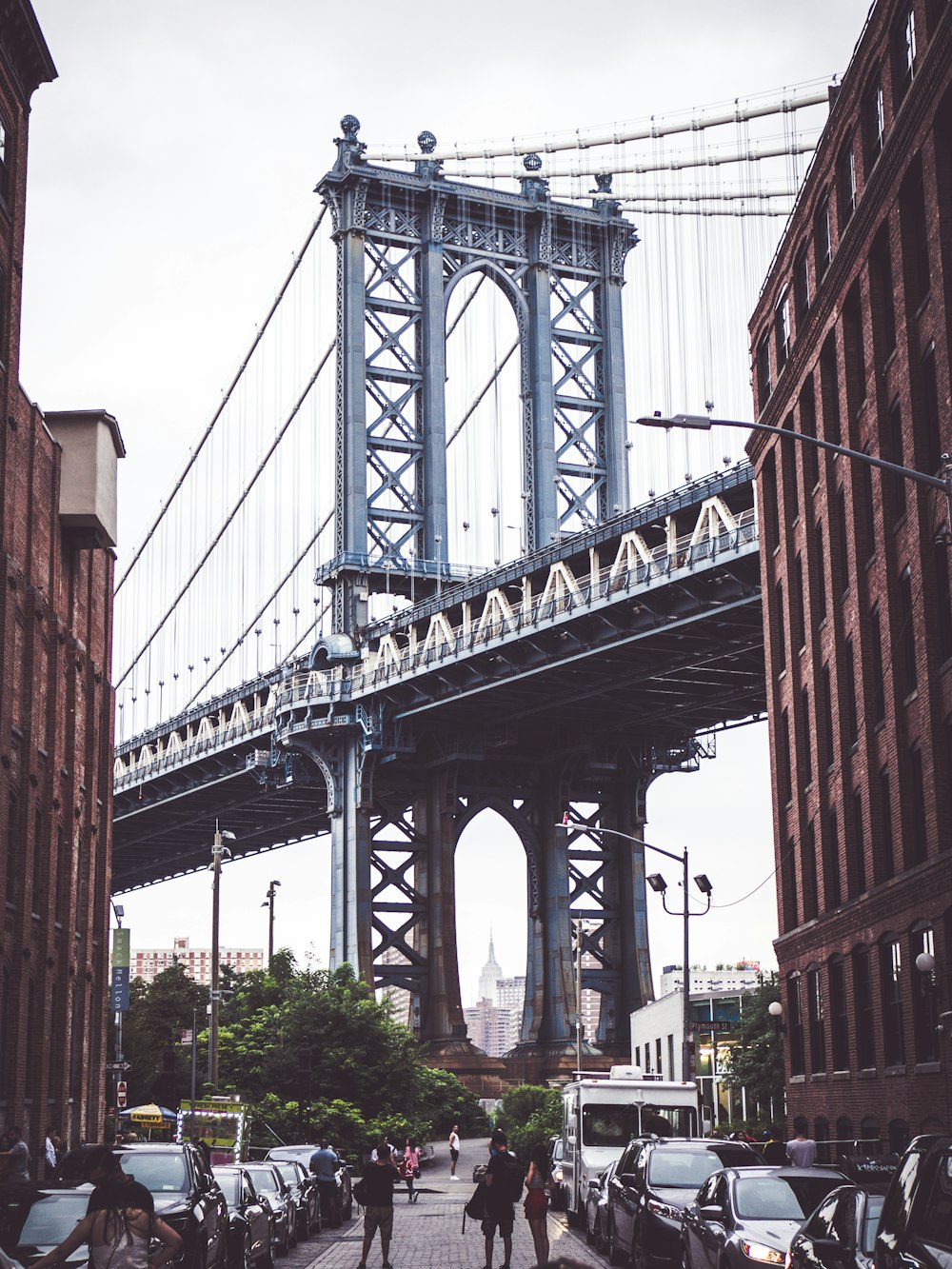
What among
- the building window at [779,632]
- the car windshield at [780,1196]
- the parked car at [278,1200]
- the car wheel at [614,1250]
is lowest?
the car wheel at [614,1250]

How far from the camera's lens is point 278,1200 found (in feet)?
99.8

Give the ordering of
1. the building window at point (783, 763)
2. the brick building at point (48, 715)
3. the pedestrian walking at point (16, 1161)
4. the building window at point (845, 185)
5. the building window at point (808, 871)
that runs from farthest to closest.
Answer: the building window at point (783, 763), the building window at point (808, 871), the building window at point (845, 185), the brick building at point (48, 715), the pedestrian walking at point (16, 1161)

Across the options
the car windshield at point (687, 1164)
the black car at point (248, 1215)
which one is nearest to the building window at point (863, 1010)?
the car windshield at point (687, 1164)

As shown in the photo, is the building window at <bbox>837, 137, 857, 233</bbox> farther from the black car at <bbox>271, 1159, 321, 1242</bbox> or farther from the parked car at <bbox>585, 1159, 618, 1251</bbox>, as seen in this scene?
the black car at <bbox>271, 1159, 321, 1242</bbox>

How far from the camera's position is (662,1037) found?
7488 cm

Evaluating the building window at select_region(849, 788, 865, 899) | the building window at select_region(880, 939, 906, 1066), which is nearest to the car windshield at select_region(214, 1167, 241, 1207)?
the building window at select_region(880, 939, 906, 1066)

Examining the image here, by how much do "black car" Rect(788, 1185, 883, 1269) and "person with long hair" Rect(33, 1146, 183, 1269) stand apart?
479 cm

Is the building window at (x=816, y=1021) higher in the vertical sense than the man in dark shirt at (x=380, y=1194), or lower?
higher

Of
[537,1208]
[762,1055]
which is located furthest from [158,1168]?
[762,1055]

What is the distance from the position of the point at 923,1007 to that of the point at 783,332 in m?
19.1

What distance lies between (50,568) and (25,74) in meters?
10.9

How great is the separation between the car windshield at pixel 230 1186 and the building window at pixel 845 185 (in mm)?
22792

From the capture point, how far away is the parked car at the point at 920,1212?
12.0 m

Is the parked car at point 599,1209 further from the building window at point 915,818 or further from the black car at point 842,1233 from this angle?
the black car at point 842,1233
